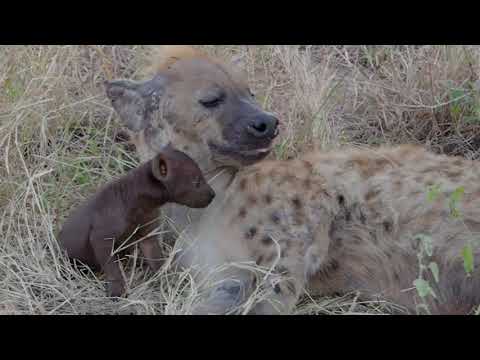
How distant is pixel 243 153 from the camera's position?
3592 mm

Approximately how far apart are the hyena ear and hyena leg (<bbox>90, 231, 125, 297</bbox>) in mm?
563

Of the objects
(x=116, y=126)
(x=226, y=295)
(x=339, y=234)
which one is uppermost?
(x=116, y=126)

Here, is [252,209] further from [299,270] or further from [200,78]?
[200,78]

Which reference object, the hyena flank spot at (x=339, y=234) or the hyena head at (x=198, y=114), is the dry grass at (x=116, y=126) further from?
the hyena head at (x=198, y=114)

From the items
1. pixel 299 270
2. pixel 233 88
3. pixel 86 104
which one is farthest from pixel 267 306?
pixel 86 104

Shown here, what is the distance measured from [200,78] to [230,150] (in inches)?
14.5

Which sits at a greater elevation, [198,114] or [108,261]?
[198,114]

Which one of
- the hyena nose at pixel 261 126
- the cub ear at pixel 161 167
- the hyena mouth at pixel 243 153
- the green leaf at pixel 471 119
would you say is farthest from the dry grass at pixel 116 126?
the hyena nose at pixel 261 126

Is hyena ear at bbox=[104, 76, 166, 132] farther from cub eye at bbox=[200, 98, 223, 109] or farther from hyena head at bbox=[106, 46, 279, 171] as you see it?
cub eye at bbox=[200, 98, 223, 109]

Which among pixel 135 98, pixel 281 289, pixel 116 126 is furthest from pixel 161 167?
pixel 116 126

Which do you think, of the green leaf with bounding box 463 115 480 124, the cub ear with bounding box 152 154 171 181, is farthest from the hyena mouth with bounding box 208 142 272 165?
the green leaf with bounding box 463 115 480 124

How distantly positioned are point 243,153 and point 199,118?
0.25 m

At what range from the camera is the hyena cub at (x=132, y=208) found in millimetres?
3488

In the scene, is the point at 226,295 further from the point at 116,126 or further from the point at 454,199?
the point at 116,126
